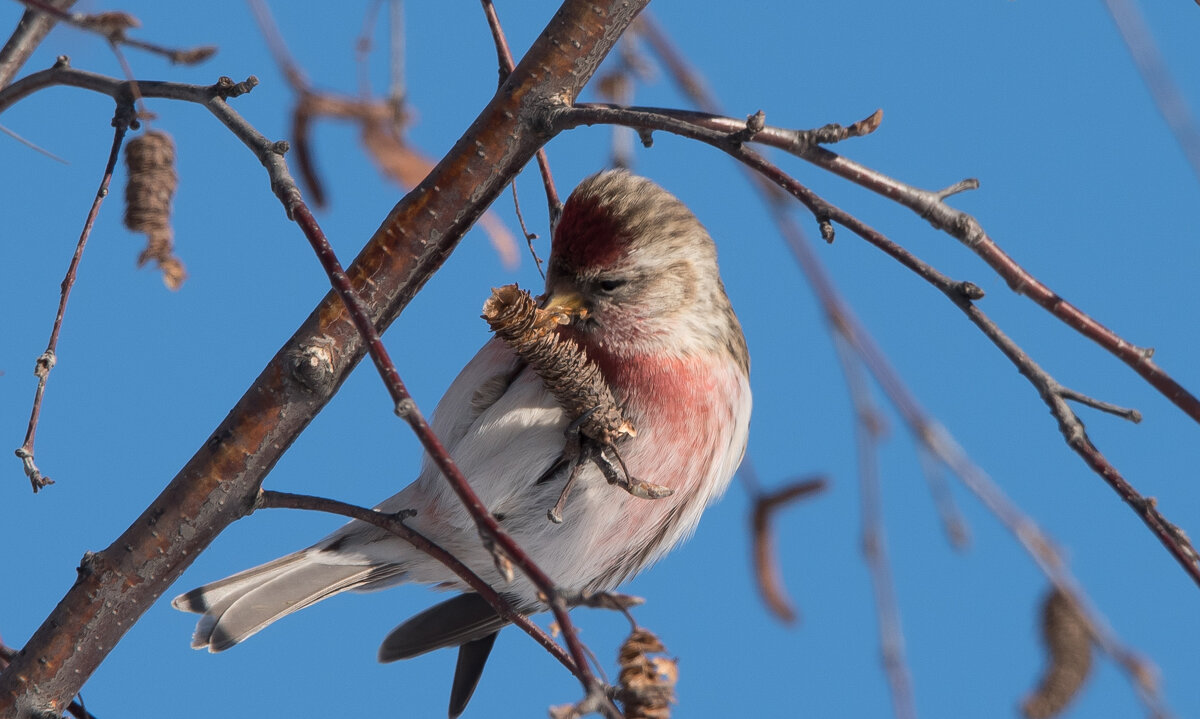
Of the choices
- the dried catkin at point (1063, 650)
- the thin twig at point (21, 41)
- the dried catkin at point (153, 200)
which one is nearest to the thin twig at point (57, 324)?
the dried catkin at point (153, 200)

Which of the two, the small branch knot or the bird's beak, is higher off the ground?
the bird's beak

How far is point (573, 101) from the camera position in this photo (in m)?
1.70

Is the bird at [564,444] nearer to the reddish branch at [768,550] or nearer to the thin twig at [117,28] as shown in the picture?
the reddish branch at [768,550]

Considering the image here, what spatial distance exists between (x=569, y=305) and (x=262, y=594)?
0.83m

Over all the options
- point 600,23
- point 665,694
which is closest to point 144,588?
point 665,694

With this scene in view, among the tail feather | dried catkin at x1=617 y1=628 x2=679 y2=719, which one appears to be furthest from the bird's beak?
dried catkin at x1=617 y1=628 x2=679 y2=719

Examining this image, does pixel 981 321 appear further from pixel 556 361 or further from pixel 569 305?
pixel 569 305

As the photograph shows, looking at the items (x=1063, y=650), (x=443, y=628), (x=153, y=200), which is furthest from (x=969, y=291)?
(x=443, y=628)

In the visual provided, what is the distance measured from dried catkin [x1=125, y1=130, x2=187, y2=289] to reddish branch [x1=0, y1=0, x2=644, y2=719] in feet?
0.43

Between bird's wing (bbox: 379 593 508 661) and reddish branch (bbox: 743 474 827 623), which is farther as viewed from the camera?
bird's wing (bbox: 379 593 508 661)

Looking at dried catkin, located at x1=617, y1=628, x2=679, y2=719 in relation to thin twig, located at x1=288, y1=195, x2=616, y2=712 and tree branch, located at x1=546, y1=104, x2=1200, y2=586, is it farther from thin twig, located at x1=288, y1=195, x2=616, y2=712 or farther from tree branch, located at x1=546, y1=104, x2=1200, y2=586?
tree branch, located at x1=546, y1=104, x2=1200, y2=586

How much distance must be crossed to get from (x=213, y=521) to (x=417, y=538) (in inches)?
11.6

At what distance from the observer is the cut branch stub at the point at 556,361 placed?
1482 millimetres

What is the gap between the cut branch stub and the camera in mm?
1482
